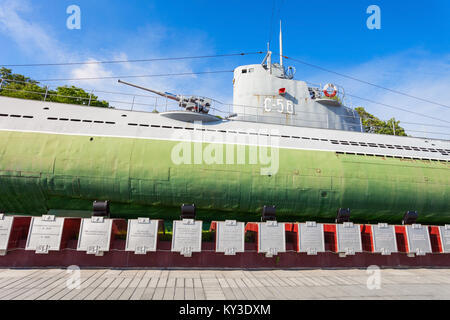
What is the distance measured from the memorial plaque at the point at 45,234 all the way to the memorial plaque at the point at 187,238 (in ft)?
9.21

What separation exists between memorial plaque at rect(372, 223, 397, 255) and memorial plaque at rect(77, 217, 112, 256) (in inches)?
296

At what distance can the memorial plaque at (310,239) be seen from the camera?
6.68 metres

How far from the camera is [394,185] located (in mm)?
9203

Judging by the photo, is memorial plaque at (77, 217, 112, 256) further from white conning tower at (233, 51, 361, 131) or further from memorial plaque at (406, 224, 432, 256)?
memorial plaque at (406, 224, 432, 256)

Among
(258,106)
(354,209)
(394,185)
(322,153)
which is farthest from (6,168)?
(394,185)

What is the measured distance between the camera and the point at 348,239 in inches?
273

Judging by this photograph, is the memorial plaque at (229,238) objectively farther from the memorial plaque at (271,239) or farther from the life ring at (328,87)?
the life ring at (328,87)

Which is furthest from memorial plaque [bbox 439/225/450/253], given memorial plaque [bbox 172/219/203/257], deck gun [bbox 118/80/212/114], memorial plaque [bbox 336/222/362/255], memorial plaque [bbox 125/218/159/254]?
deck gun [bbox 118/80/212/114]

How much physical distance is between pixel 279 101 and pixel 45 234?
1069cm

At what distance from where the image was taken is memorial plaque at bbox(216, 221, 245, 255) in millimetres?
6266

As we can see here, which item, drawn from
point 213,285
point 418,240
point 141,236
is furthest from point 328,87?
point 141,236

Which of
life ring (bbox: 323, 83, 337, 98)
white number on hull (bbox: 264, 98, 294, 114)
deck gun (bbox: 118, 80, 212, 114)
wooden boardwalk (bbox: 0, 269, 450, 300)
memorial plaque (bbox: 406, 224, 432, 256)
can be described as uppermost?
life ring (bbox: 323, 83, 337, 98)

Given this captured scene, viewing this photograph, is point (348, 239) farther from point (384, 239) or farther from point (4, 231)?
point (4, 231)
